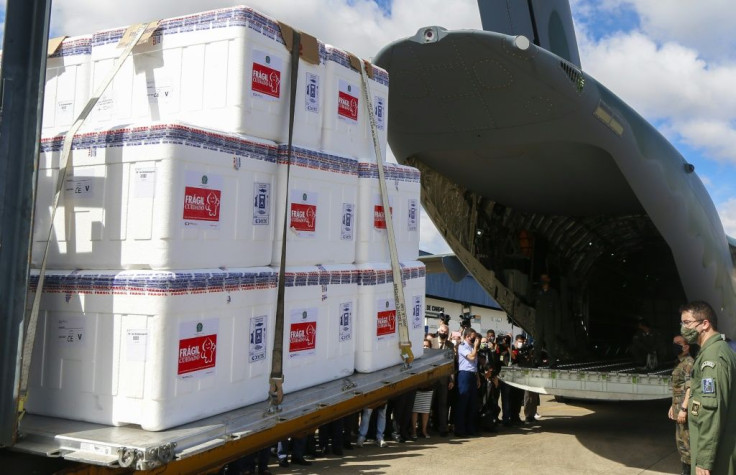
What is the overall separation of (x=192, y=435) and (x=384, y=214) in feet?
8.79

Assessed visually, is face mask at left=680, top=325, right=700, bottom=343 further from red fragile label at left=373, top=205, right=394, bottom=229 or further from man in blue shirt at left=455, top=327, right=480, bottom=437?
man in blue shirt at left=455, top=327, right=480, bottom=437

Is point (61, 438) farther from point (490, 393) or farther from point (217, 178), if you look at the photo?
point (490, 393)

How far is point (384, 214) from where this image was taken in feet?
18.0

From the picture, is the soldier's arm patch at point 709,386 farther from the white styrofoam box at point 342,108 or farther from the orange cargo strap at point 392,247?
the white styrofoam box at point 342,108

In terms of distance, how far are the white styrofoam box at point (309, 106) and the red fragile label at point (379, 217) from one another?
788mm

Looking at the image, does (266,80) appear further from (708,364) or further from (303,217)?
(708,364)

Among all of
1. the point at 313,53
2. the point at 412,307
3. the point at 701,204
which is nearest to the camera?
the point at 313,53

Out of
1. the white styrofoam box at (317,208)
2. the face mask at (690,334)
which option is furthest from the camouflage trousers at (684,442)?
the white styrofoam box at (317,208)

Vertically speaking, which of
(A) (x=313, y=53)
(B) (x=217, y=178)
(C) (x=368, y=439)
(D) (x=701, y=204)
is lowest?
(C) (x=368, y=439)

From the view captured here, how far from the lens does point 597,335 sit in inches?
509

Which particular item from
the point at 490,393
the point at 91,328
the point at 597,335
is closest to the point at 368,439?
the point at 490,393

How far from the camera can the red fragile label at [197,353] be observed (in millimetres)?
3549

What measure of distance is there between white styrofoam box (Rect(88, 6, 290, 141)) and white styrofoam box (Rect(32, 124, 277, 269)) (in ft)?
1.01

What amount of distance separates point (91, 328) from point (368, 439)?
5.14m
